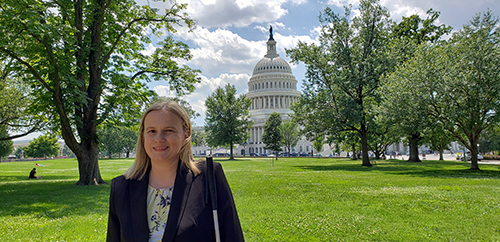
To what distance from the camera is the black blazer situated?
2.32 meters

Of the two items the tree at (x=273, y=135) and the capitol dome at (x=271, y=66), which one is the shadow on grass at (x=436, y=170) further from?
the capitol dome at (x=271, y=66)

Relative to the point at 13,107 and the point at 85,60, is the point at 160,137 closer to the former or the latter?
the point at 85,60

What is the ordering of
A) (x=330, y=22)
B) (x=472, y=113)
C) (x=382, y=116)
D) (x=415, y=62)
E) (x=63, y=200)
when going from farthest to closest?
1. (x=330, y=22)
2. (x=382, y=116)
3. (x=415, y=62)
4. (x=472, y=113)
5. (x=63, y=200)

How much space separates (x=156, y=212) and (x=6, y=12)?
12526 millimetres

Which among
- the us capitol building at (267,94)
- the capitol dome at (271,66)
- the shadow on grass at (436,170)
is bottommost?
the shadow on grass at (436,170)

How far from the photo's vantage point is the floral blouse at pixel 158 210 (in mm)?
2535

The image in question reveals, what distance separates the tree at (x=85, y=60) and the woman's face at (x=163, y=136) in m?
11.2

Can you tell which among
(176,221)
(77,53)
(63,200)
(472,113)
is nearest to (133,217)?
(176,221)

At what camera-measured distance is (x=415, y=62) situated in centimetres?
2433

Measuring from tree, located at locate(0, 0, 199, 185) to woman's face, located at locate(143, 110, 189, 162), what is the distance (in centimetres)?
1123

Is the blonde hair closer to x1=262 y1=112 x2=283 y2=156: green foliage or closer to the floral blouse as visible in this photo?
the floral blouse

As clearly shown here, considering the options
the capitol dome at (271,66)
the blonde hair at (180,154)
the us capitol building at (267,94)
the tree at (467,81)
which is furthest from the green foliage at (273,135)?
the capitol dome at (271,66)

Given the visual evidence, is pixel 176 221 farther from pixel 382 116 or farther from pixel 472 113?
pixel 382 116

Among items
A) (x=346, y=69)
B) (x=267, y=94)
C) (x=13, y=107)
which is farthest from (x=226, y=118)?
(x=267, y=94)
